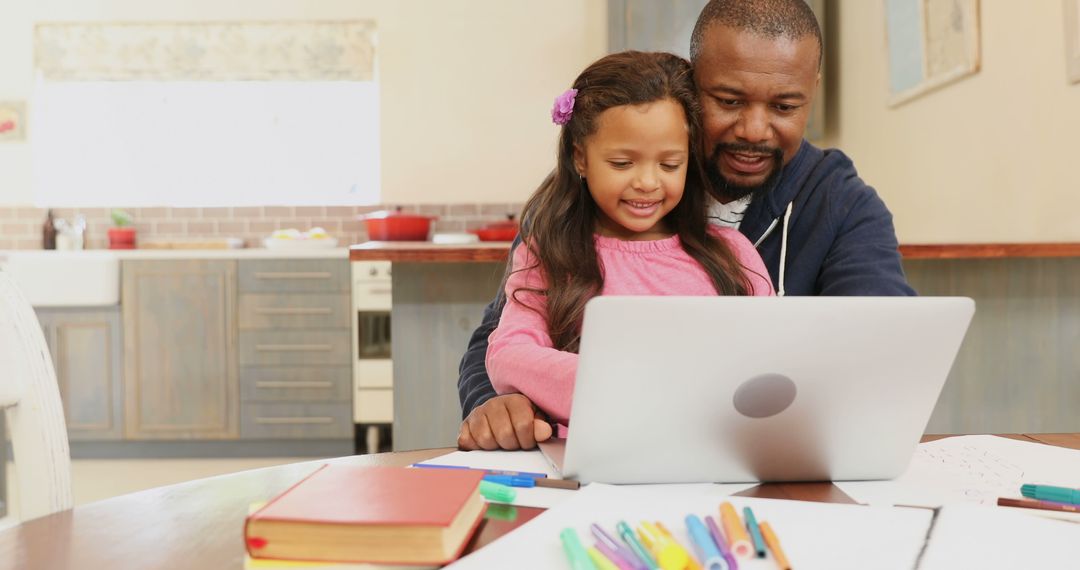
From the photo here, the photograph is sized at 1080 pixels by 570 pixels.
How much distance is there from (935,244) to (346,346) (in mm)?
2804

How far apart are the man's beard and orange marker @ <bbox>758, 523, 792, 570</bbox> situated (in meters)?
0.99

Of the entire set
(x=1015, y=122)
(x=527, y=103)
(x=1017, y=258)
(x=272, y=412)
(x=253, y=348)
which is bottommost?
(x=272, y=412)

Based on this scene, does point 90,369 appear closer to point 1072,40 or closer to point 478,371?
point 478,371

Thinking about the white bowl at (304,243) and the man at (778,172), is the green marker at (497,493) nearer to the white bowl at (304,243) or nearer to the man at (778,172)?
the man at (778,172)

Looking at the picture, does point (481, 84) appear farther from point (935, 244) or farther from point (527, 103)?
point (935, 244)

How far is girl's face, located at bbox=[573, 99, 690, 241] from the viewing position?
1345mm

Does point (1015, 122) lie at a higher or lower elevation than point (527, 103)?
lower

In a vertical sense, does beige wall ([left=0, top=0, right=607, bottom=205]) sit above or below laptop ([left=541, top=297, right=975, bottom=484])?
above

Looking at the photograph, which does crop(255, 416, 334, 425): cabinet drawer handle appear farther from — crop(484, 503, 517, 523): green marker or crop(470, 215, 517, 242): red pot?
crop(484, 503, 517, 523): green marker

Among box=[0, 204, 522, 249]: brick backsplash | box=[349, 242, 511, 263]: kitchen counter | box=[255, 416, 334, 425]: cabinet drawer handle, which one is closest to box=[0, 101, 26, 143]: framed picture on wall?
box=[0, 204, 522, 249]: brick backsplash

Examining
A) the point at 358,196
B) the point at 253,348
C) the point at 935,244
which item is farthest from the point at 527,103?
the point at 935,244

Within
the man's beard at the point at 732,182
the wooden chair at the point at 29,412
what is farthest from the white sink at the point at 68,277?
the wooden chair at the point at 29,412

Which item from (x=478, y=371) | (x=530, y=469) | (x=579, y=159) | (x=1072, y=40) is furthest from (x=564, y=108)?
(x=1072, y=40)

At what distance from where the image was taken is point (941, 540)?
66 centimetres
